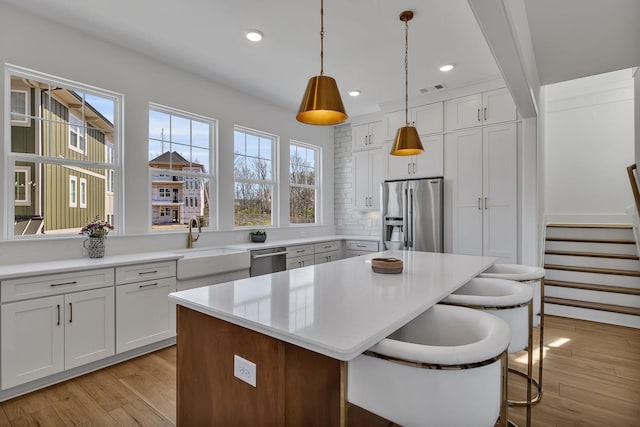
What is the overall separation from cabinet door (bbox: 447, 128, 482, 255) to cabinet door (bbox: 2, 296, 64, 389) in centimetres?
414

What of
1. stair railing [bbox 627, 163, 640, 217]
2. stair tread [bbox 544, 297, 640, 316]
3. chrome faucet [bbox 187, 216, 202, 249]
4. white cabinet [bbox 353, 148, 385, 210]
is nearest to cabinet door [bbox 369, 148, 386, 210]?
white cabinet [bbox 353, 148, 385, 210]

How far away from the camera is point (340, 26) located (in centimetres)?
287

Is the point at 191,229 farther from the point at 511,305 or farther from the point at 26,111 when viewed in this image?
the point at 511,305

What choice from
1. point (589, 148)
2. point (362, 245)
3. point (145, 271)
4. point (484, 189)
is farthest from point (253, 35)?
point (589, 148)

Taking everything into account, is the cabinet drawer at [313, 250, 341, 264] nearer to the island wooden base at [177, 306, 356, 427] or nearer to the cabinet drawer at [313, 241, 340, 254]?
the cabinet drawer at [313, 241, 340, 254]

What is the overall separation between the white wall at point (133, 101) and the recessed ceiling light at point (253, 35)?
0.56 metres

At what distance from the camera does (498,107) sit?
3.96m

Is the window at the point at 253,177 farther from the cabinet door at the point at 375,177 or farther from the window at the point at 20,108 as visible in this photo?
the window at the point at 20,108

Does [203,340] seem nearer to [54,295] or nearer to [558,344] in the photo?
[54,295]

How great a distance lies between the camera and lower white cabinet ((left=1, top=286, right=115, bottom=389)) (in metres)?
2.19

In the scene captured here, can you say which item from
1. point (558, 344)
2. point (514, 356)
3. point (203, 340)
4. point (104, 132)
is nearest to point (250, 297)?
point (203, 340)

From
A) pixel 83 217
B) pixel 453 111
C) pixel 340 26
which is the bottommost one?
pixel 83 217

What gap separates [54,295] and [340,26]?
10.1 feet

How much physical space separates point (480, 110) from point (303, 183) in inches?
111
